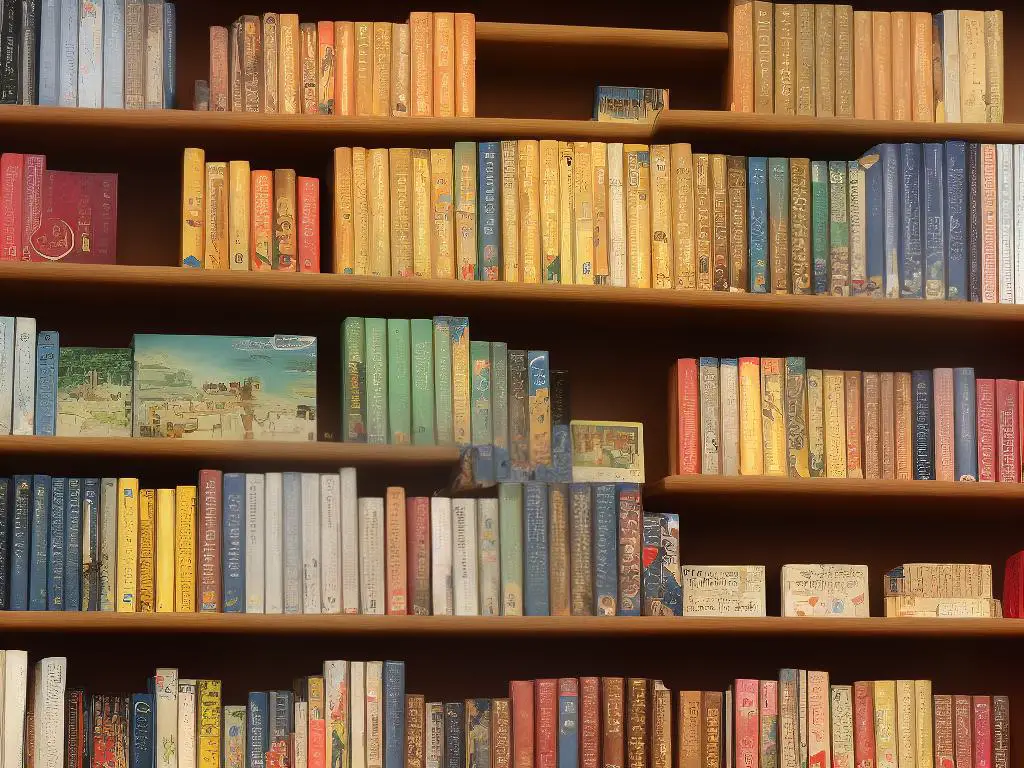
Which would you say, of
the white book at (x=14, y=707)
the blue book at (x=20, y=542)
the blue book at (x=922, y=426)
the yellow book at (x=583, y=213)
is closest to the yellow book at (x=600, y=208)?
the yellow book at (x=583, y=213)

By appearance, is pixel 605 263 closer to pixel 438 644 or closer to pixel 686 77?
pixel 686 77

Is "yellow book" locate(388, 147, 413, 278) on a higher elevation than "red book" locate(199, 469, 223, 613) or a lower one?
higher

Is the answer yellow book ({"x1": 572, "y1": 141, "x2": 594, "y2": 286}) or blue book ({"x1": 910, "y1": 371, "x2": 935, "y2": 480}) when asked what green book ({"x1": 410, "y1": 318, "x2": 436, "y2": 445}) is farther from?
blue book ({"x1": 910, "y1": 371, "x2": 935, "y2": 480})

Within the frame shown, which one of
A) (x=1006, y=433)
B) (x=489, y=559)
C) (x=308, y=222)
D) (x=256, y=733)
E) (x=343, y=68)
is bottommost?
(x=256, y=733)

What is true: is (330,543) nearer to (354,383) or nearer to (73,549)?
(354,383)

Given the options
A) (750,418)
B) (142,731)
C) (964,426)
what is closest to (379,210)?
(750,418)

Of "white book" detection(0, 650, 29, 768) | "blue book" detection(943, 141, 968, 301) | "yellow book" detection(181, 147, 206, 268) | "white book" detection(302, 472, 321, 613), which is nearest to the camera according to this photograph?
"white book" detection(0, 650, 29, 768)

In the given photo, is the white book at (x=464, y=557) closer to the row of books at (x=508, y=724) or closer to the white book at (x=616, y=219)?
the row of books at (x=508, y=724)

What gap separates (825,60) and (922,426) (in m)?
0.71

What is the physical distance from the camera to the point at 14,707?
2561mm

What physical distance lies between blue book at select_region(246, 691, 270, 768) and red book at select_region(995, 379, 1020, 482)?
137 cm

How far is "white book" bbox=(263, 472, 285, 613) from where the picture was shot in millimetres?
2643

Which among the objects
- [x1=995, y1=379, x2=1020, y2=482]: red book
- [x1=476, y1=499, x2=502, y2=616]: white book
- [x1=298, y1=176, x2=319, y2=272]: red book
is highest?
[x1=298, y1=176, x2=319, y2=272]: red book

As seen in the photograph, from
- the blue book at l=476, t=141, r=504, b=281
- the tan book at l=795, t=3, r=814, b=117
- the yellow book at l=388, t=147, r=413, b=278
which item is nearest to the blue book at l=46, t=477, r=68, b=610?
the yellow book at l=388, t=147, r=413, b=278
